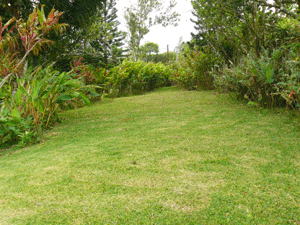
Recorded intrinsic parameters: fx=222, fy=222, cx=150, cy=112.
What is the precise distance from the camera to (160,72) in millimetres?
11102

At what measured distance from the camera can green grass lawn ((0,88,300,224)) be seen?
127 cm

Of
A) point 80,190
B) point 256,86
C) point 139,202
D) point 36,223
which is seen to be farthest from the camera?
point 256,86

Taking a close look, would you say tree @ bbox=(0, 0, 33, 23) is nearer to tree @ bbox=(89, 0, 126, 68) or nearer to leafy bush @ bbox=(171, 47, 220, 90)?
tree @ bbox=(89, 0, 126, 68)

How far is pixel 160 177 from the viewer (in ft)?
5.48

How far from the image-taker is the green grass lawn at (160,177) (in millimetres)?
1271

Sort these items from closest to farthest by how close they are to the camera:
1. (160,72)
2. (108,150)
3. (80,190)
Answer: (80,190), (108,150), (160,72)

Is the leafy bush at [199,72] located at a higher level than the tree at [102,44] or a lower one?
lower

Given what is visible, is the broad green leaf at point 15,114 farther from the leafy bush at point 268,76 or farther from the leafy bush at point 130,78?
the leafy bush at point 130,78

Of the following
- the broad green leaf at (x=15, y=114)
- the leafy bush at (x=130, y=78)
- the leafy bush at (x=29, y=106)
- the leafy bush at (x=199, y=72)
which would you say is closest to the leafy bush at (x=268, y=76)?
the leafy bush at (x=29, y=106)

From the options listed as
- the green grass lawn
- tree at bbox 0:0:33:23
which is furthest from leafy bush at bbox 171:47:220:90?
tree at bbox 0:0:33:23

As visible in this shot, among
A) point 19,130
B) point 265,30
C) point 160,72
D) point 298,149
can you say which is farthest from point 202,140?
point 160,72

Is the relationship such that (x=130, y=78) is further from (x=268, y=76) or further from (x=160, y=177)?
(x=160, y=177)

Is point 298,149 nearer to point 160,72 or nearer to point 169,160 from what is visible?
point 169,160

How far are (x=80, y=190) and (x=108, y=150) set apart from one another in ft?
2.52
